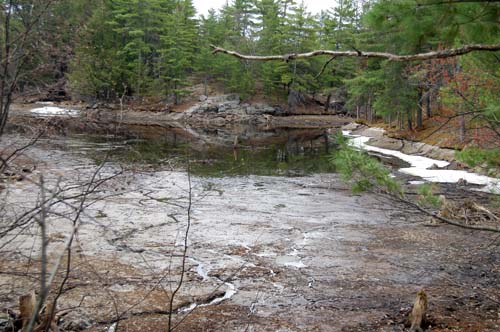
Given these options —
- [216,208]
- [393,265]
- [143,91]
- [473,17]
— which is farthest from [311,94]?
[473,17]

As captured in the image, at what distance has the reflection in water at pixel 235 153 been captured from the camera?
20.6 m

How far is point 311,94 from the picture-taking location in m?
60.6

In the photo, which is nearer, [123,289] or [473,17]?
[473,17]

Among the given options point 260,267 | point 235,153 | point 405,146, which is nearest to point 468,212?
point 260,267

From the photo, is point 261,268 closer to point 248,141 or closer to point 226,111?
point 248,141

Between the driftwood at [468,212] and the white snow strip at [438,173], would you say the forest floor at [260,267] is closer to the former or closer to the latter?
the driftwood at [468,212]

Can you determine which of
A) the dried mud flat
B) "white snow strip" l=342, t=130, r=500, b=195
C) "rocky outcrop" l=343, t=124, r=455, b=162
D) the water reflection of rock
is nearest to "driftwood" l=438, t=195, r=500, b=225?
the dried mud flat

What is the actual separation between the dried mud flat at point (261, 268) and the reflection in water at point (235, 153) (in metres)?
5.13

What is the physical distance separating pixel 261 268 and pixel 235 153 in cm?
1796

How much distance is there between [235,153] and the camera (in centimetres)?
2566

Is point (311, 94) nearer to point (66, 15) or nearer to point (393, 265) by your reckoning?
point (393, 265)

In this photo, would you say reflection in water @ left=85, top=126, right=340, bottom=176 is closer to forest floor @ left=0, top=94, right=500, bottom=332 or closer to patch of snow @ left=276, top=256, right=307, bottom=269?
forest floor @ left=0, top=94, right=500, bottom=332

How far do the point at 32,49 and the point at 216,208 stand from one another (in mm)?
10007

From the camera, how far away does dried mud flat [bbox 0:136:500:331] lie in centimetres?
576
